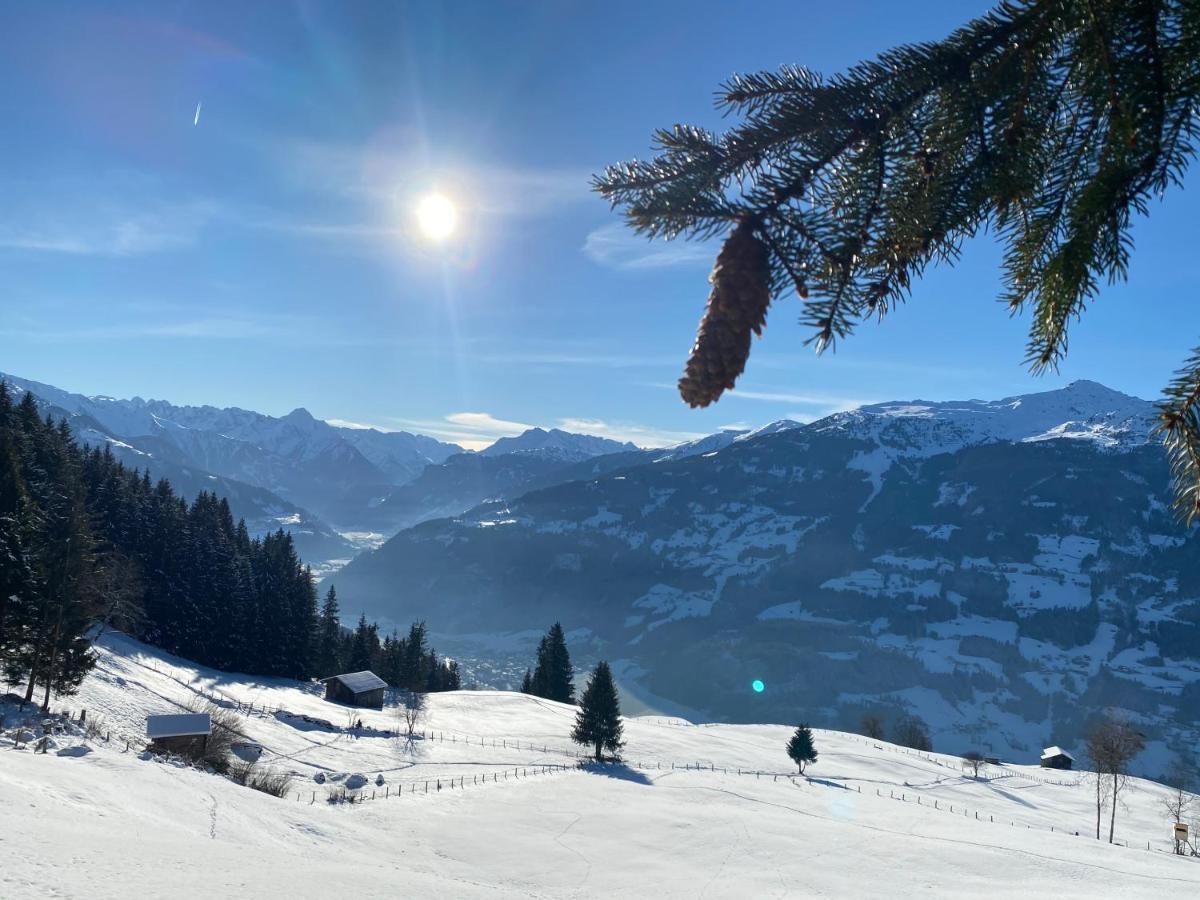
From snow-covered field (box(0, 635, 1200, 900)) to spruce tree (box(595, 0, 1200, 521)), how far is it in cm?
1060

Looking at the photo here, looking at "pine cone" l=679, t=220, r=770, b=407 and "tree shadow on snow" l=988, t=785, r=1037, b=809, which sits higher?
"pine cone" l=679, t=220, r=770, b=407

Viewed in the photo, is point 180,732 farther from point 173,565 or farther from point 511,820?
point 173,565

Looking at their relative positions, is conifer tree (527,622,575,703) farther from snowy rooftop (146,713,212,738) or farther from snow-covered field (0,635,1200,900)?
snowy rooftop (146,713,212,738)

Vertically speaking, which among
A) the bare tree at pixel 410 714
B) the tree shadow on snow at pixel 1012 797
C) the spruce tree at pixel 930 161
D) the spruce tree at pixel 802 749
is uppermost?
the spruce tree at pixel 930 161

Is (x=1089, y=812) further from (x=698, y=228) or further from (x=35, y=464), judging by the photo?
(x=35, y=464)

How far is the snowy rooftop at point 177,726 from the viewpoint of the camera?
106 ft

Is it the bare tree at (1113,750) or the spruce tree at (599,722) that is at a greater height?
the bare tree at (1113,750)

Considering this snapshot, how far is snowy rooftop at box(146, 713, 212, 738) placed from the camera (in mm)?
32250

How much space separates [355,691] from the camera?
67.0m

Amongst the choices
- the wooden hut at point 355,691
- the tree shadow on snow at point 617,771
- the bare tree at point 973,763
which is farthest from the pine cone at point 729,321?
the bare tree at point 973,763

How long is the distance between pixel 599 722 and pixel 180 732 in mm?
31571

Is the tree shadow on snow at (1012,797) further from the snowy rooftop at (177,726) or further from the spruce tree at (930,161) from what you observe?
the spruce tree at (930,161)

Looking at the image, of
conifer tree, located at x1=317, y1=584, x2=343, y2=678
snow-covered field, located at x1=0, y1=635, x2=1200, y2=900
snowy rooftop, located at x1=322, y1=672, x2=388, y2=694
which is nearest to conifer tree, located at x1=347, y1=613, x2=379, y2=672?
conifer tree, located at x1=317, y1=584, x2=343, y2=678

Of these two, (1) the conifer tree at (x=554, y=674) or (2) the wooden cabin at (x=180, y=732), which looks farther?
(1) the conifer tree at (x=554, y=674)
